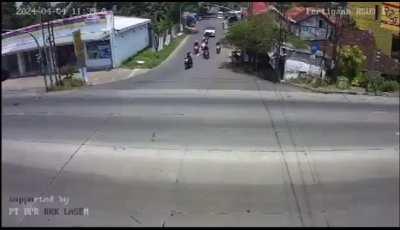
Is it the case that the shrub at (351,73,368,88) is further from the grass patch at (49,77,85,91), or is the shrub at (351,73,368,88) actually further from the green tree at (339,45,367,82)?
the grass patch at (49,77,85,91)

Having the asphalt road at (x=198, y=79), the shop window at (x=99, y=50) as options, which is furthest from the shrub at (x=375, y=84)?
the shop window at (x=99, y=50)

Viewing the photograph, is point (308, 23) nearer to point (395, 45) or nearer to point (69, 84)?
point (395, 45)

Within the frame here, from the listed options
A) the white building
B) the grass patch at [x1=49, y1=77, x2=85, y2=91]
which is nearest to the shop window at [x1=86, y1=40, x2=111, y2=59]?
the white building

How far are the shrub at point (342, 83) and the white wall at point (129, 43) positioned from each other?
15.8 metres

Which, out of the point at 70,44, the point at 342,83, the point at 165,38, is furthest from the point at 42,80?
the point at 165,38

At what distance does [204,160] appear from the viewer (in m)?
13.5

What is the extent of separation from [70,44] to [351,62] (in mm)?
19057

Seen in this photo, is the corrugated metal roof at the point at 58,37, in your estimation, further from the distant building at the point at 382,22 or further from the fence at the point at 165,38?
the distant building at the point at 382,22

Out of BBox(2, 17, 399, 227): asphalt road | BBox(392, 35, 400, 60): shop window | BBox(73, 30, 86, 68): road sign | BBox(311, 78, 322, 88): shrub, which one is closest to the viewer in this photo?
BBox(2, 17, 399, 227): asphalt road

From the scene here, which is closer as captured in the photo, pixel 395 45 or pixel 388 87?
pixel 388 87

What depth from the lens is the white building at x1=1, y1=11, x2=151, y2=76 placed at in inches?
1427

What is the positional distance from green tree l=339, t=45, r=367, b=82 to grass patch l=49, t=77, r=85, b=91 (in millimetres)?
14923

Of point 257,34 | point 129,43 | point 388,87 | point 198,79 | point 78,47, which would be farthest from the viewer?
point 129,43

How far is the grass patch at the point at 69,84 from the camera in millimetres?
28894
